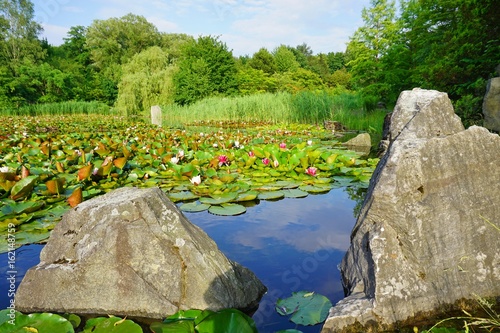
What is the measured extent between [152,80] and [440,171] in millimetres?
24434

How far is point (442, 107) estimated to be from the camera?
2188mm

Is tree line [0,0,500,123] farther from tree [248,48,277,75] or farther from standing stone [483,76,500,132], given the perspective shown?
standing stone [483,76,500,132]

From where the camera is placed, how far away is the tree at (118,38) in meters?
40.4

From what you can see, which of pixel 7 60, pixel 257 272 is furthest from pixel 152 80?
pixel 257 272

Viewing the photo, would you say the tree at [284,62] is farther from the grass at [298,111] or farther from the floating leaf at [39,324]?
the floating leaf at [39,324]

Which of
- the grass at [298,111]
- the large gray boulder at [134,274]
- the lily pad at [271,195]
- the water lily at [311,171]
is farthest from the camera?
the grass at [298,111]

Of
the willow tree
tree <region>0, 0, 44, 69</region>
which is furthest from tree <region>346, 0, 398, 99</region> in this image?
tree <region>0, 0, 44, 69</region>

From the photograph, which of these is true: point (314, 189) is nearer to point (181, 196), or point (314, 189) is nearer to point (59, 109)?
point (181, 196)

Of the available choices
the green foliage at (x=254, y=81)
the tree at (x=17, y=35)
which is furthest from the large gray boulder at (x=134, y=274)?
the tree at (x=17, y=35)

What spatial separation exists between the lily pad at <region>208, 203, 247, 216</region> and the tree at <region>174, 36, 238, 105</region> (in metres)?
22.8

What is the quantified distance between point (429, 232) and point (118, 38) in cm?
4837

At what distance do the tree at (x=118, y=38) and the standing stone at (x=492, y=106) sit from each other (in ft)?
129

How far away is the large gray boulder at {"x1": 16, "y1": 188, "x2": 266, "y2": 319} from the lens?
1.67 meters

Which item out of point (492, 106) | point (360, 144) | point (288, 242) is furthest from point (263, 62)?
point (288, 242)
